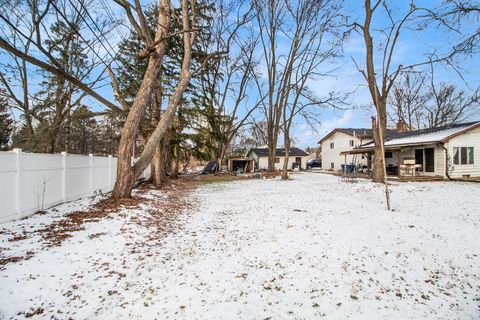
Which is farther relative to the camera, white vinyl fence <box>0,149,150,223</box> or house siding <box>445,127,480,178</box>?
house siding <box>445,127,480,178</box>

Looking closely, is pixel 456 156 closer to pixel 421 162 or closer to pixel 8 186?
pixel 421 162

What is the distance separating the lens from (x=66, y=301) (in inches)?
109

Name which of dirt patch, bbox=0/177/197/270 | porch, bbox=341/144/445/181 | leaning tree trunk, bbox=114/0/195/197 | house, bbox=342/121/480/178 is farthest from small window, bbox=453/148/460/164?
dirt patch, bbox=0/177/197/270

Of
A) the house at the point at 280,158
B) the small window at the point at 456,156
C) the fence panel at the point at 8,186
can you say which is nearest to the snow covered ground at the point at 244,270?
the fence panel at the point at 8,186

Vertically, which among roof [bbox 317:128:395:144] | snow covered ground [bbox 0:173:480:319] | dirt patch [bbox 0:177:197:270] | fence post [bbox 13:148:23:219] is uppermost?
roof [bbox 317:128:395:144]

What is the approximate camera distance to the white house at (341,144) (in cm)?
2927

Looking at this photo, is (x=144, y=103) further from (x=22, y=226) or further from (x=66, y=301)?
(x=66, y=301)

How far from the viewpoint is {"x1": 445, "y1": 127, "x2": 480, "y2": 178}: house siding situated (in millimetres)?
16562

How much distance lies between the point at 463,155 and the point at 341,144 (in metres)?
14.5

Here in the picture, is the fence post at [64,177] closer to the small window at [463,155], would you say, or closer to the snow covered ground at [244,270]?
the snow covered ground at [244,270]

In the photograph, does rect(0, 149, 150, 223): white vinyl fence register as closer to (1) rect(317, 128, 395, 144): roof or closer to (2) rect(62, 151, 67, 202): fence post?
(2) rect(62, 151, 67, 202): fence post

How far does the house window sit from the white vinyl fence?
67.5ft

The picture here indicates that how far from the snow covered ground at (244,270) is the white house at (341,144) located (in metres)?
24.7

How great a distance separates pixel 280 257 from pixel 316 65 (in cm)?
1915
